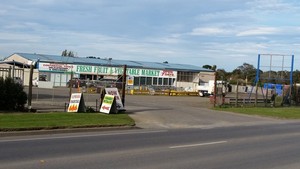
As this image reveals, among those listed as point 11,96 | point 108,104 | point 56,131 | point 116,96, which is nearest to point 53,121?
point 56,131

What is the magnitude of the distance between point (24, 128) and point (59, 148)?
3910 mm

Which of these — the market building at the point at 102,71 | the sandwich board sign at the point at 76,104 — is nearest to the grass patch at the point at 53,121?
the sandwich board sign at the point at 76,104

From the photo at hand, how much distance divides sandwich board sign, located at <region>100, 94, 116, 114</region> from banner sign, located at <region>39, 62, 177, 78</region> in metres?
48.9

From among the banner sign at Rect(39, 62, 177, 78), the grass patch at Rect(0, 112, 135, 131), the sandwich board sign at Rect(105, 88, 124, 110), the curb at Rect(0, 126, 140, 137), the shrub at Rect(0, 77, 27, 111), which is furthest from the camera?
the banner sign at Rect(39, 62, 177, 78)

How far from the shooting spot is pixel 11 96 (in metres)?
20.3

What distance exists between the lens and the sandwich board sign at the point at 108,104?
22.1m

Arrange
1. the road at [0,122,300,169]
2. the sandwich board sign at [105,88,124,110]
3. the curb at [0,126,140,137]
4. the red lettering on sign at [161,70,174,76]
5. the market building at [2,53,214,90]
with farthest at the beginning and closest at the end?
the red lettering on sign at [161,70,174,76] → the market building at [2,53,214,90] → the sandwich board sign at [105,88,124,110] → the curb at [0,126,140,137] → the road at [0,122,300,169]

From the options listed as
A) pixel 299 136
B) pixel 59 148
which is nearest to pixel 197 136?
pixel 299 136

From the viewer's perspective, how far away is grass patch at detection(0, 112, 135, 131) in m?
15.1

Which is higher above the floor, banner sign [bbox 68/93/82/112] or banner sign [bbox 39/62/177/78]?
banner sign [bbox 39/62/177/78]

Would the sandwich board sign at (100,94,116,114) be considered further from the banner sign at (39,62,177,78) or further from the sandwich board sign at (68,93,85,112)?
the banner sign at (39,62,177,78)

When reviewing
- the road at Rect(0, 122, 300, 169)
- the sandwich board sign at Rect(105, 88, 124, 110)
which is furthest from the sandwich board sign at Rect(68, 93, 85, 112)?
the road at Rect(0, 122, 300, 169)

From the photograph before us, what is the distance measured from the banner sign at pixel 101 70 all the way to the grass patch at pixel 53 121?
5231 centimetres

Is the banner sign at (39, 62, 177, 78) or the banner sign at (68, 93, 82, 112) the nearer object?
the banner sign at (68, 93, 82, 112)
